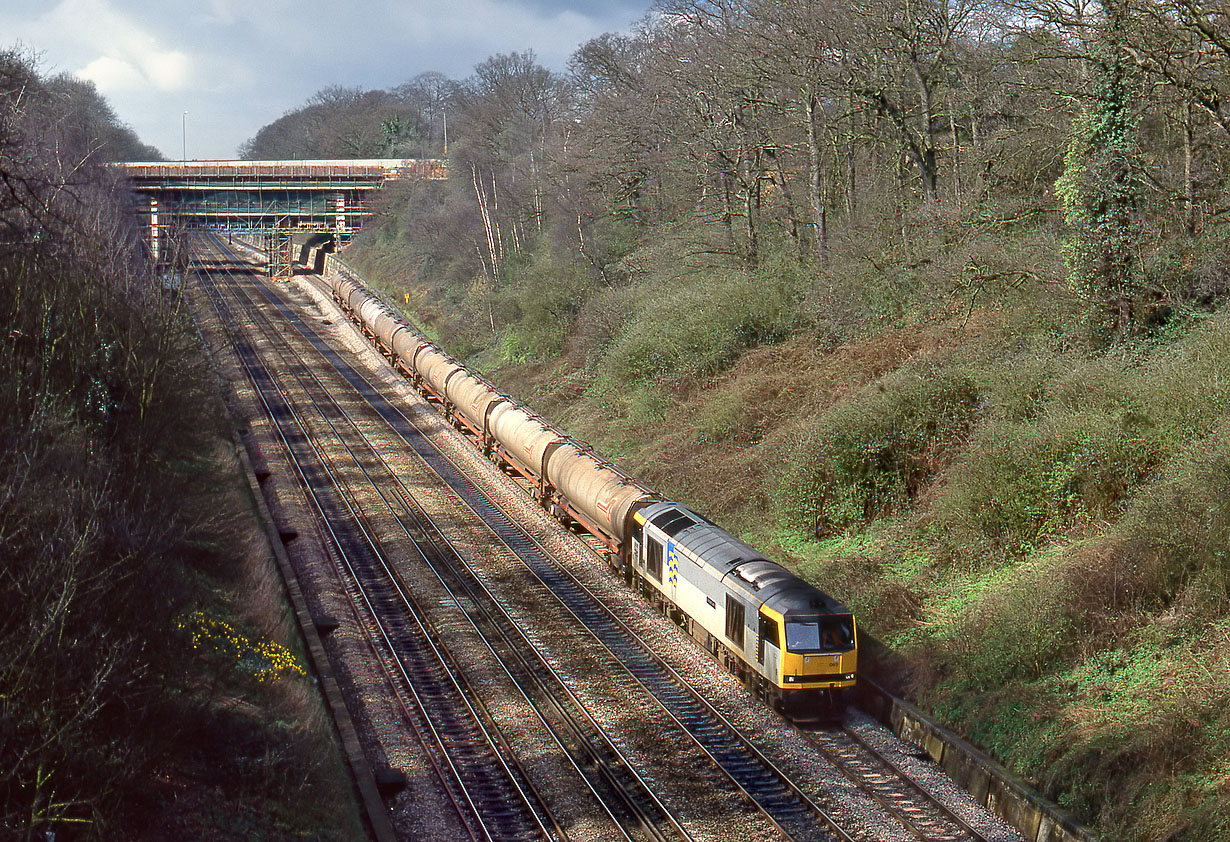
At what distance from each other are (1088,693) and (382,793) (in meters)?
9.84

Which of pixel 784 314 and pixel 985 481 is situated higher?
pixel 784 314

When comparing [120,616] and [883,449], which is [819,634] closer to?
[883,449]

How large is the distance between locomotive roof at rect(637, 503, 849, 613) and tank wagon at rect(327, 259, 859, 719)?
2 cm

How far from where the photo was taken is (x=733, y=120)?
3431cm

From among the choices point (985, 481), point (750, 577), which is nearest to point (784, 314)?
point (985, 481)

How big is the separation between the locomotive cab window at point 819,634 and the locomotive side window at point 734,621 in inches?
50.6

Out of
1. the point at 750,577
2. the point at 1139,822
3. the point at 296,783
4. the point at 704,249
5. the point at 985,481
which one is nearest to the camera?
the point at 1139,822

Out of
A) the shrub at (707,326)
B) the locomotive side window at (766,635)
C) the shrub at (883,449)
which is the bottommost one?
the locomotive side window at (766,635)

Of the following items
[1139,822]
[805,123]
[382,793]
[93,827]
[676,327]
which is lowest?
[382,793]

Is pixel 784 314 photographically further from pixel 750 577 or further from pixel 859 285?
pixel 750 577

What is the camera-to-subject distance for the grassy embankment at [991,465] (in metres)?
13.4

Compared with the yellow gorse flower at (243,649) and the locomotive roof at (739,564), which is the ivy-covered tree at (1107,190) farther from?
the yellow gorse flower at (243,649)

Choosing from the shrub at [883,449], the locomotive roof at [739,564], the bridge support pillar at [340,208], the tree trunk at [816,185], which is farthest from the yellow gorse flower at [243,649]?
the bridge support pillar at [340,208]

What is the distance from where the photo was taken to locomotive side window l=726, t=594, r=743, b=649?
16.5 meters
